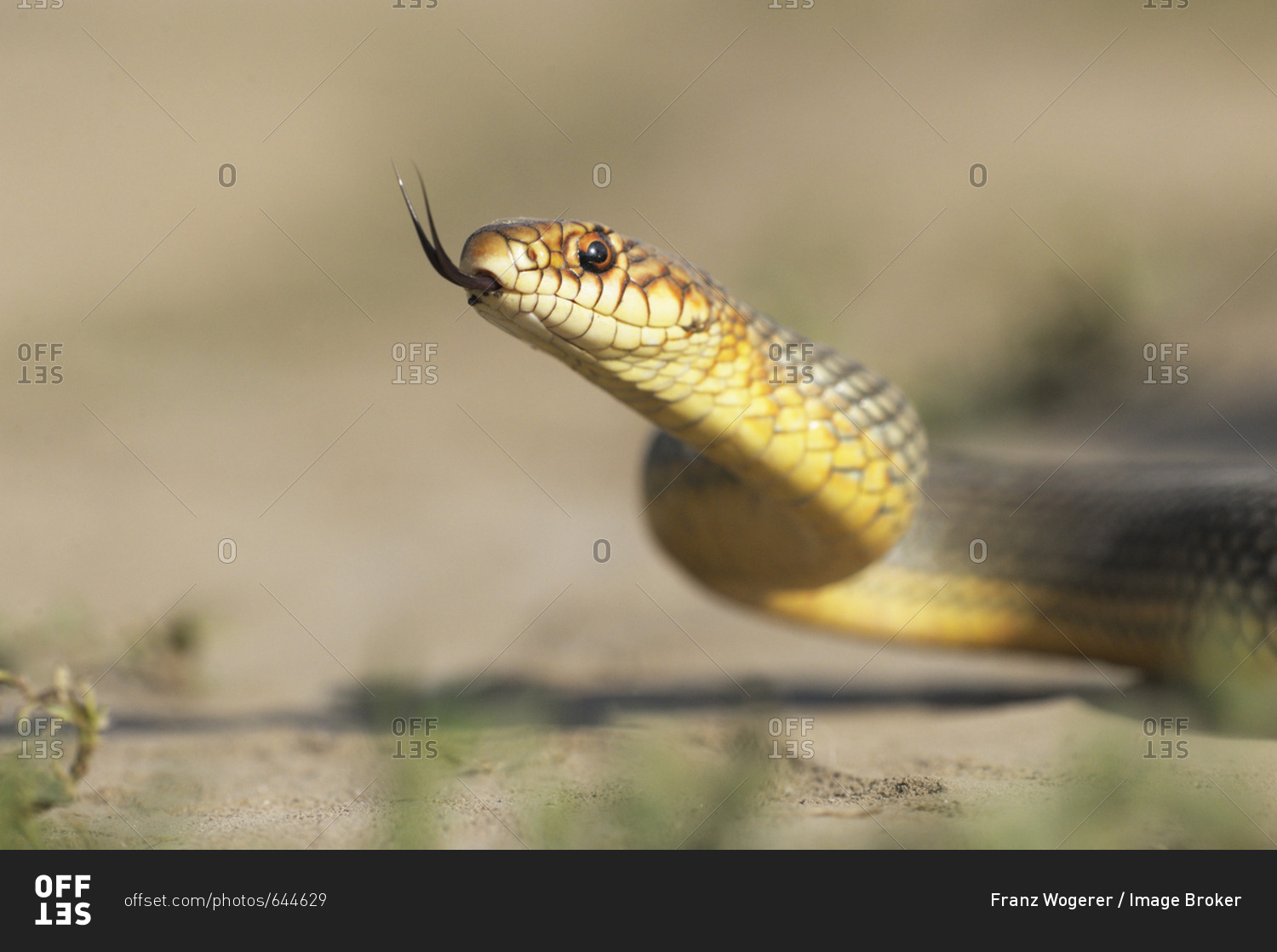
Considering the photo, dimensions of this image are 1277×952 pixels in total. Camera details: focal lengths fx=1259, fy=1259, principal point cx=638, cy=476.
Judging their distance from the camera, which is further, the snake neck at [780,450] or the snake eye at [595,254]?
the snake neck at [780,450]

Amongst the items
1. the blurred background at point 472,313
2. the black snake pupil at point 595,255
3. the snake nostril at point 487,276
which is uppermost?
the blurred background at point 472,313

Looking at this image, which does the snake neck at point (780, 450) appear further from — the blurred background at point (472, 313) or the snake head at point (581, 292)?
the blurred background at point (472, 313)

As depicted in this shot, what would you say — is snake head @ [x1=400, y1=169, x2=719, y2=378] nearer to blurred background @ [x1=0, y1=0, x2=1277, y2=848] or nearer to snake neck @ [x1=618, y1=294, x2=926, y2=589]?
snake neck @ [x1=618, y1=294, x2=926, y2=589]

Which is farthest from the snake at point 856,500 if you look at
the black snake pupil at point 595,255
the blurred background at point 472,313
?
the blurred background at point 472,313

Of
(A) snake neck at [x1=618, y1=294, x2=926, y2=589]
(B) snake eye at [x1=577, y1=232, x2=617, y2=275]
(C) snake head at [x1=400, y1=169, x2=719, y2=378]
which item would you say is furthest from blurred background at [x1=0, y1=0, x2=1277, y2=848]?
(B) snake eye at [x1=577, y1=232, x2=617, y2=275]

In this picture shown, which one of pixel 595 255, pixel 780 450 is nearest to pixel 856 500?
pixel 780 450

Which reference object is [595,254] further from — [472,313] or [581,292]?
[472,313]
